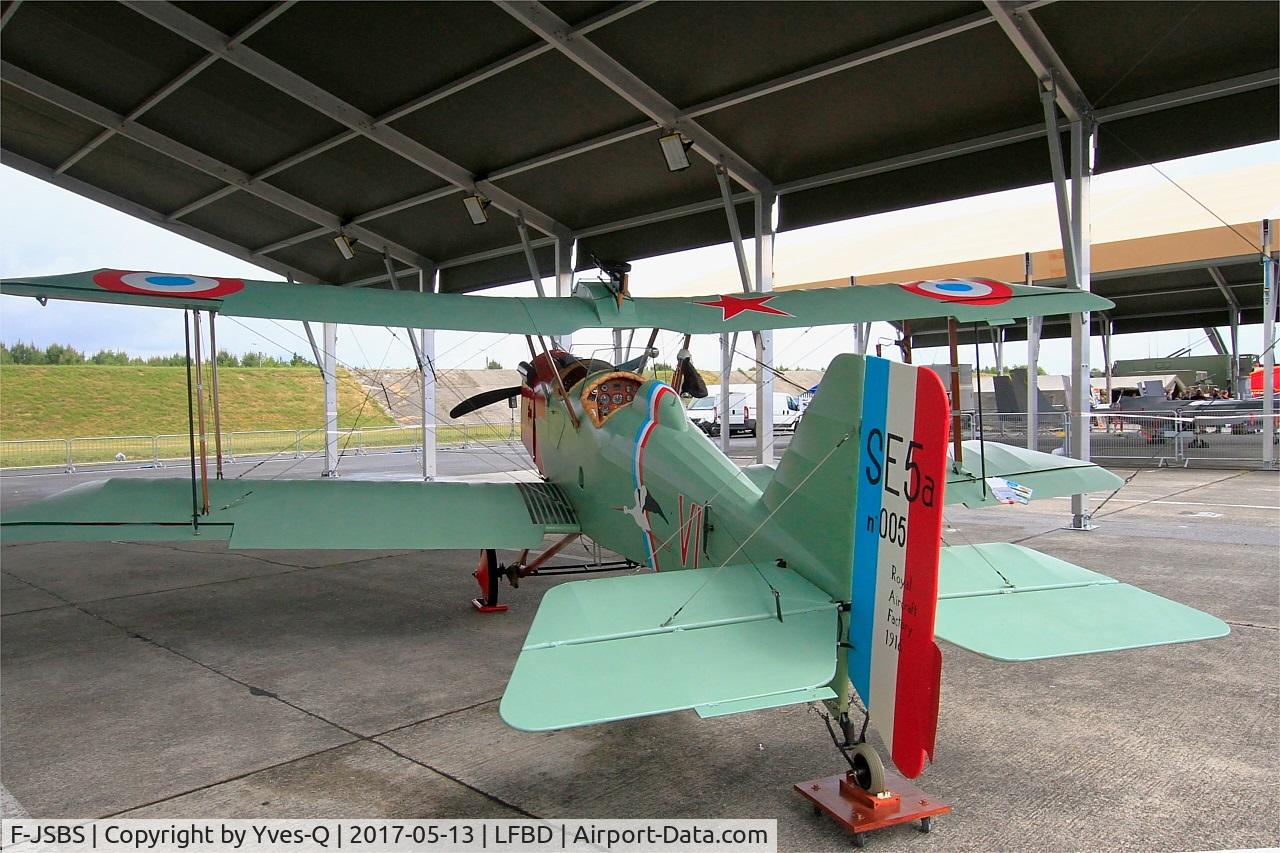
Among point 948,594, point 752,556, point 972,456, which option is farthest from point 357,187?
point 948,594

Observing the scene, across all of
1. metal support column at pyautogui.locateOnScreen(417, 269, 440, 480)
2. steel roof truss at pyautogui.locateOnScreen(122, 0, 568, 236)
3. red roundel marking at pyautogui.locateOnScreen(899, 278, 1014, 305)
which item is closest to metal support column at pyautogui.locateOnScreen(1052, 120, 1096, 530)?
red roundel marking at pyautogui.locateOnScreen(899, 278, 1014, 305)

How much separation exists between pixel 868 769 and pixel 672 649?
1.01m

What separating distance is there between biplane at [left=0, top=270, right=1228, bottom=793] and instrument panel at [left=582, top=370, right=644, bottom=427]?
9cm

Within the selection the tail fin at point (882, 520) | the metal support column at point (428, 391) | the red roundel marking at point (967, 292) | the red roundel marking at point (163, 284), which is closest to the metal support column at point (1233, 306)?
the red roundel marking at point (967, 292)

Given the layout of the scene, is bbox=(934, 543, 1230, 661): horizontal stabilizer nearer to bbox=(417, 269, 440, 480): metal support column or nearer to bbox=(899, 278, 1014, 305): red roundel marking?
bbox=(899, 278, 1014, 305): red roundel marking

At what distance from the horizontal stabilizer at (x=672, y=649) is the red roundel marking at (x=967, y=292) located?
132 inches

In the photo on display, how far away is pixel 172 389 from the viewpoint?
38656 millimetres

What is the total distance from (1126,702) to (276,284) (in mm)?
6003

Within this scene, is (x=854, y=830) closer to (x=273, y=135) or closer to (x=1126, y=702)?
(x=1126, y=702)

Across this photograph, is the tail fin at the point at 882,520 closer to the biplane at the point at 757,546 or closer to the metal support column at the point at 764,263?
the biplane at the point at 757,546

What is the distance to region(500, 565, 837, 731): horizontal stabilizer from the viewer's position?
2350 mm

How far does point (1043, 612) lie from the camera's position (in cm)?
290

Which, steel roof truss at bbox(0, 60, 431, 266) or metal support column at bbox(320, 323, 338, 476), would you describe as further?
metal support column at bbox(320, 323, 338, 476)

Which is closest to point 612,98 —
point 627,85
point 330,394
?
point 627,85
